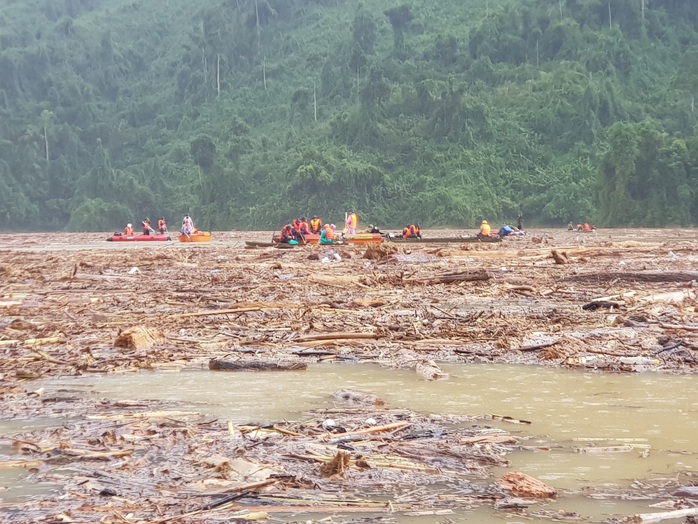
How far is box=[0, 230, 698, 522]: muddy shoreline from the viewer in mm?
4406

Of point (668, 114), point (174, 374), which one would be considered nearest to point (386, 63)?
point (668, 114)

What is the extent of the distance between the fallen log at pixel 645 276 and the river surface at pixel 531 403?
652 centimetres

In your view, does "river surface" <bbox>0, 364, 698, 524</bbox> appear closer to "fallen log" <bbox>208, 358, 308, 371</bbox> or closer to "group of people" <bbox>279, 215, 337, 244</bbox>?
"fallen log" <bbox>208, 358, 308, 371</bbox>

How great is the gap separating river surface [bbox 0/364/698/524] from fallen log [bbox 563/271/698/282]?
6.52 m

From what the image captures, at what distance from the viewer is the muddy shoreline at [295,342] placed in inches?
173

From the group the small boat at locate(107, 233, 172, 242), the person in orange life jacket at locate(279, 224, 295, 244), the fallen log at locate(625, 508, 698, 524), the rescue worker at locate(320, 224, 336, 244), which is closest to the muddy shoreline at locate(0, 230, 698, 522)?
the fallen log at locate(625, 508, 698, 524)

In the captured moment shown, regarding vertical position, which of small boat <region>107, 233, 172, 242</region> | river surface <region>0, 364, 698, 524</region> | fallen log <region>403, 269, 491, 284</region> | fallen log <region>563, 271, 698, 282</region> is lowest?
river surface <region>0, 364, 698, 524</region>

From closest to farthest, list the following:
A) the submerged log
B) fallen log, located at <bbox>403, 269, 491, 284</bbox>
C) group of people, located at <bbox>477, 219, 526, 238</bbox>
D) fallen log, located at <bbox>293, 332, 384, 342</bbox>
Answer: the submerged log → fallen log, located at <bbox>293, 332, 384, 342</bbox> → fallen log, located at <bbox>403, 269, 491, 284</bbox> → group of people, located at <bbox>477, 219, 526, 238</bbox>

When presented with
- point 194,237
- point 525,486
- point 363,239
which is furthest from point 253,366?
point 194,237

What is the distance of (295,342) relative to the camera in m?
8.88

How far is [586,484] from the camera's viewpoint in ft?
14.5

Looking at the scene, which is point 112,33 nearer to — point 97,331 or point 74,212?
point 74,212

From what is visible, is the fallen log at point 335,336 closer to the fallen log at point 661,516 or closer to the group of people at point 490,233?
the fallen log at point 661,516

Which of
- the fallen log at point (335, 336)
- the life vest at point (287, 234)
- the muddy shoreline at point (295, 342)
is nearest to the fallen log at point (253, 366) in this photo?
the muddy shoreline at point (295, 342)
